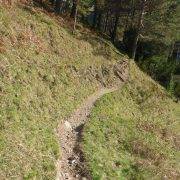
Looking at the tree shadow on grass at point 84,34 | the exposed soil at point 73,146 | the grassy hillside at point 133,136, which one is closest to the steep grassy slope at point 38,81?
the tree shadow on grass at point 84,34

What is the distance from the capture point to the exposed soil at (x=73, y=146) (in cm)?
2227

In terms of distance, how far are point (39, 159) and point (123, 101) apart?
730 inches

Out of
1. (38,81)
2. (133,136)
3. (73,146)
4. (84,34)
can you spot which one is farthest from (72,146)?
(84,34)

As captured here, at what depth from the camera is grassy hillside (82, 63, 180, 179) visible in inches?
978

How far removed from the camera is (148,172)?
25.2 meters

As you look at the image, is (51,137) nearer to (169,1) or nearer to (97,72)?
(97,72)

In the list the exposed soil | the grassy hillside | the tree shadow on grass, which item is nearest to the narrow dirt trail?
the exposed soil

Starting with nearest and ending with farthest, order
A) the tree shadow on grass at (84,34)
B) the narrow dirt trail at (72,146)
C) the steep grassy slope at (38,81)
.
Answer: the steep grassy slope at (38,81) < the narrow dirt trail at (72,146) < the tree shadow on grass at (84,34)

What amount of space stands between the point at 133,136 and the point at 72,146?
6.75 meters

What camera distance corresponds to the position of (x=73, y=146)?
25312mm

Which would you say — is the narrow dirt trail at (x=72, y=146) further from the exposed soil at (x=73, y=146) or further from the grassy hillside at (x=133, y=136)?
the grassy hillside at (x=133, y=136)

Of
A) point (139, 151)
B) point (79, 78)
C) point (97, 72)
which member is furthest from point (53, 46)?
point (139, 151)

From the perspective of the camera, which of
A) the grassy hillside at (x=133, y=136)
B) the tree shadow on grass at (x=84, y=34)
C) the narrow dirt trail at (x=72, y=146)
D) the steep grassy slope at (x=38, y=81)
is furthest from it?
the tree shadow on grass at (x=84, y=34)

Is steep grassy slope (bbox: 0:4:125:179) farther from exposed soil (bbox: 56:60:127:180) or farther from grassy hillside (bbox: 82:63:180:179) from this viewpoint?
grassy hillside (bbox: 82:63:180:179)
